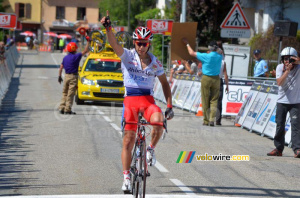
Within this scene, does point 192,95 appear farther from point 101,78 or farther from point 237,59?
point 101,78

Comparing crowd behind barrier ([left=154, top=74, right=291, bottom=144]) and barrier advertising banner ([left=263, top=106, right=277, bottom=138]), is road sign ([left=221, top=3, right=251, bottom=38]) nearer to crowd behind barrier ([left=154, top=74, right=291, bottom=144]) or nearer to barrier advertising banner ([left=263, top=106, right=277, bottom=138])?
crowd behind barrier ([left=154, top=74, right=291, bottom=144])

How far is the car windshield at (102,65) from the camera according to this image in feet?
71.4

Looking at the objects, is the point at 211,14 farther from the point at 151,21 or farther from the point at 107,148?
the point at 107,148

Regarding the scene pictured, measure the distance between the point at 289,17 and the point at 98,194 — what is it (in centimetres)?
2444

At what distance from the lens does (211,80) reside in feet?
50.9

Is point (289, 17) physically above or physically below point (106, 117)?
above

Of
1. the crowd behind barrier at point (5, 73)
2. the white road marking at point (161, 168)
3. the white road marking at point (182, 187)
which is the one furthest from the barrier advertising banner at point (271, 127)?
the crowd behind barrier at point (5, 73)

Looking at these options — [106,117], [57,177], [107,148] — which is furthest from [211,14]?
[57,177]

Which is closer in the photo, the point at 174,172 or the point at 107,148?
the point at 174,172

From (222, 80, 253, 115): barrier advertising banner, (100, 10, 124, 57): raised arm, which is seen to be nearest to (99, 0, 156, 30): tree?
(222, 80, 253, 115): barrier advertising banner

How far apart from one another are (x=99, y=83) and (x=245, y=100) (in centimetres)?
590

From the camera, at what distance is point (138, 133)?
738 centimetres

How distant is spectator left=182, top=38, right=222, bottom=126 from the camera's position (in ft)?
50.0

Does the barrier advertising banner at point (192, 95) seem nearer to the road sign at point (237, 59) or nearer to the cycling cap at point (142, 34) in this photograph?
the road sign at point (237, 59)
